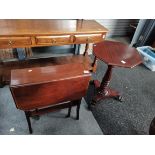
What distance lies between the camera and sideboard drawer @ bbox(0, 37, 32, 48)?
58.6 inches

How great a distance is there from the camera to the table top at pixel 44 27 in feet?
5.04

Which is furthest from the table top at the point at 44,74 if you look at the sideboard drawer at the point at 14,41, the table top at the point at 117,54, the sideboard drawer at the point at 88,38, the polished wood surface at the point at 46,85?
the sideboard drawer at the point at 88,38

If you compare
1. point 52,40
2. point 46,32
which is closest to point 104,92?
point 52,40

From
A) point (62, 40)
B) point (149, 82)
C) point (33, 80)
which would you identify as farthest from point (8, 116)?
point (149, 82)

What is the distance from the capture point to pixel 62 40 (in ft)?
5.63

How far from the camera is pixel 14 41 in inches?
60.0

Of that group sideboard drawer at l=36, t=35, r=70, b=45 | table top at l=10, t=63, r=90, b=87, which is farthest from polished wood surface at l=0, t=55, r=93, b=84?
table top at l=10, t=63, r=90, b=87

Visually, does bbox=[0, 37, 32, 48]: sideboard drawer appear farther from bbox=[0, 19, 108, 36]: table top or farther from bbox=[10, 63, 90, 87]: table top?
bbox=[10, 63, 90, 87]: table top

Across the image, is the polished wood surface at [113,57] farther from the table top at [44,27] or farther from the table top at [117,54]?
the table top at [44,27]

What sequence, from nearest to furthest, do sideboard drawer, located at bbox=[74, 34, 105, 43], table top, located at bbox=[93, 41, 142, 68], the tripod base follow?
table top, located at bbox=[93, 41, 142, 68], sideboard drawer, located at bbox=[74, 34, 105, 43], the tripod base

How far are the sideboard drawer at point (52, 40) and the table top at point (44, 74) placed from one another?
0.53m

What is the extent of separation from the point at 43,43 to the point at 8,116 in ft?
2.97

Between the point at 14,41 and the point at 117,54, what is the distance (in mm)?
1071

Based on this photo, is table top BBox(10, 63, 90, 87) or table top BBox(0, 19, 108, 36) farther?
table top BBox(0, 19, 108, 36)
